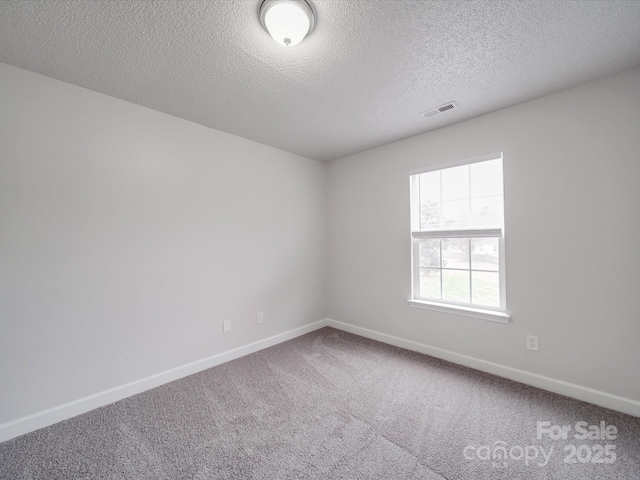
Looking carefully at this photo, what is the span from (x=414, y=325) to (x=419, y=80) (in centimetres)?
242

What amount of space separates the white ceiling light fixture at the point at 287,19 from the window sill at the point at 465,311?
263 cm

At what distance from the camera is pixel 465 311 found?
2.57 meters

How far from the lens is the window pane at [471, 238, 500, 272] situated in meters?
2.47

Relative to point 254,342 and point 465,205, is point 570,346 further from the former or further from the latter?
point 254,342

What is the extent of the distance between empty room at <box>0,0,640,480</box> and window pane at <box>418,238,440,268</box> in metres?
0.02

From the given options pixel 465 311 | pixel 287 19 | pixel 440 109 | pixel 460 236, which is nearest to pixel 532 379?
pixel 465 311

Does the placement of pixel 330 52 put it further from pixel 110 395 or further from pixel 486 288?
pixel 110 395

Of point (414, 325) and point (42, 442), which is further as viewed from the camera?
point (414, 325)

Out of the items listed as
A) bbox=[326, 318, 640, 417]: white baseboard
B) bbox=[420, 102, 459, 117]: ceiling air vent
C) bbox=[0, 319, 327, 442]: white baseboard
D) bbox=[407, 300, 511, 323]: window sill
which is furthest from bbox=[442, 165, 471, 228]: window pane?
bbox=[0, 319, 327, 442]: white baseboard

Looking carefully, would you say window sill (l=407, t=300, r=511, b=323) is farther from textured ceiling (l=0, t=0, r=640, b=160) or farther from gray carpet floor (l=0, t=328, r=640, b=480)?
textured ceiling (l=0, t=0, r=640, b=160)

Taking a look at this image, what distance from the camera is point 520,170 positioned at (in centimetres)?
228

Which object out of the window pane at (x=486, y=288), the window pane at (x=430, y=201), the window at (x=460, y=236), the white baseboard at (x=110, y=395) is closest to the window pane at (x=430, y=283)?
the window at (x=460, y=236)

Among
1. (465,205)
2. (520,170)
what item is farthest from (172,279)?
(520,170)

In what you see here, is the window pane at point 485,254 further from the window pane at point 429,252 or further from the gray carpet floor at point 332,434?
the gray carpet floor at point 332,434
